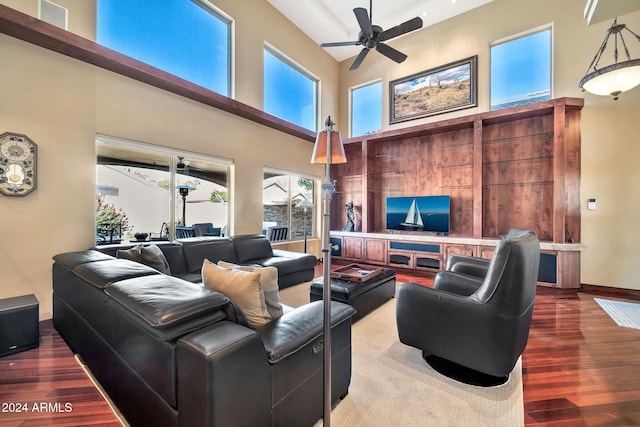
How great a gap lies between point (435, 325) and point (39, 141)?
14.2ft

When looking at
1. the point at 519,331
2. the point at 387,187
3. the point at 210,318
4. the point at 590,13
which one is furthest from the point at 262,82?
the point at 519,331

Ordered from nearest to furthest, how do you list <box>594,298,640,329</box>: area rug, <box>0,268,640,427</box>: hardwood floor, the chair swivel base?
<box>0,268,640,427</box>: hardwood floor, the chair swivel base, <box>594,298,640,329</box>: area rug

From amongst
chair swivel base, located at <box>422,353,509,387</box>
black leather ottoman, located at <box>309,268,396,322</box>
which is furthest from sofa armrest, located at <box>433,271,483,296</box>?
black leather ottoman, located at <box>309,268,396,322</box>

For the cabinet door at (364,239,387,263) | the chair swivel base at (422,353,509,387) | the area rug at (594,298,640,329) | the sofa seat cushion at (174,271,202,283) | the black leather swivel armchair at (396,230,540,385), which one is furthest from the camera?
the cabinet door at (364,239,387,263)

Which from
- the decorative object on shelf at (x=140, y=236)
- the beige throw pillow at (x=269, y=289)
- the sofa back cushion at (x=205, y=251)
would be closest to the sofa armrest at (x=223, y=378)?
the beige throw pillow at (x=269, y=289)

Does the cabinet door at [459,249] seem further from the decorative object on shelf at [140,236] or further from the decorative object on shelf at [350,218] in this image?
the decorative object on shelf at [140,236]

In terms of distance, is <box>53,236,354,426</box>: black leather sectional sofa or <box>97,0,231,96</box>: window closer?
<box>53,236,354,426</box>: black leather sectional sofa

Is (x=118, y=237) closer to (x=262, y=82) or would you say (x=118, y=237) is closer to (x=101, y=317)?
(x=101, y=317)

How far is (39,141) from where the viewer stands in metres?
2.87

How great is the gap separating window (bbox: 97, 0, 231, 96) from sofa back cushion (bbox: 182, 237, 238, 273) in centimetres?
269

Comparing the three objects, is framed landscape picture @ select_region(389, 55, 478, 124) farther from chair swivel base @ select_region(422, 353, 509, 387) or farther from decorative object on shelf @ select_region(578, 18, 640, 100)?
chair swivel base @ select_region(422, 353, 509, 387)

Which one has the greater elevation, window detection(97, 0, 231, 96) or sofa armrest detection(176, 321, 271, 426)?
window detection(97, 0, 231, 96)

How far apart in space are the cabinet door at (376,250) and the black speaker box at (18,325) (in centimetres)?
510

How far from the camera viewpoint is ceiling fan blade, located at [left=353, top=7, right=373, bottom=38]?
3.29 meters
